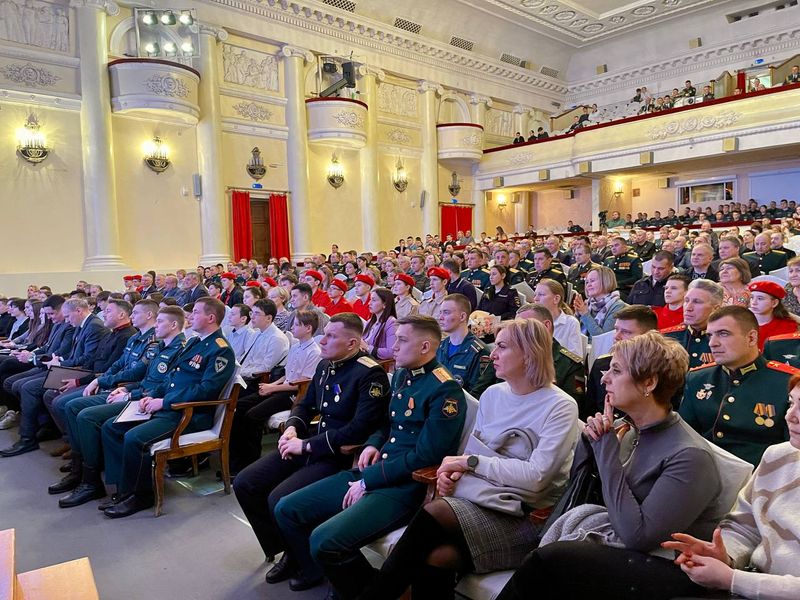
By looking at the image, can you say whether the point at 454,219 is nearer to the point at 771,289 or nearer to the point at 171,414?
the point at 771,289

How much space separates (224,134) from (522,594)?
11.8 meters

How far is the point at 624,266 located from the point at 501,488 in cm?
581

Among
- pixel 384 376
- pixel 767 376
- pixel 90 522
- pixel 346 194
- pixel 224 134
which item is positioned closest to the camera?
pixel 767 376

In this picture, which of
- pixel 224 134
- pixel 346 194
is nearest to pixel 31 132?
pixel 224 134

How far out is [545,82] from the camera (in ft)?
59.4

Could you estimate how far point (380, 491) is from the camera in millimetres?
2068

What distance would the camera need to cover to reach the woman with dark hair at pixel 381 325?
411 cm

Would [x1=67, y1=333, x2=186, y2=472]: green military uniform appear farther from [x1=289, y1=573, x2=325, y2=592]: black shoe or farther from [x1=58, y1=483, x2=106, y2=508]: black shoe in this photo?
[x1=289, y1=573, x2=325, y2=592]: black shoe

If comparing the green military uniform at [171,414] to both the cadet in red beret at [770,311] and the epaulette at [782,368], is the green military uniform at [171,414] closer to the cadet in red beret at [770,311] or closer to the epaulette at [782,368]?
the epaulette at [782,368]

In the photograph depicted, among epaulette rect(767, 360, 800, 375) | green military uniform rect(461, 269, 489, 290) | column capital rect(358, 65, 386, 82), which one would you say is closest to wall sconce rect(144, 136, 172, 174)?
column capital rect(358, 65, 386, 82)

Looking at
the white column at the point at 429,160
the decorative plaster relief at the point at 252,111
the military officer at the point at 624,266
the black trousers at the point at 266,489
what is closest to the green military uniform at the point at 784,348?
the black trousers at the point at 266,489

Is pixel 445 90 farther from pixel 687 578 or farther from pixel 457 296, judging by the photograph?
pixel 687 578

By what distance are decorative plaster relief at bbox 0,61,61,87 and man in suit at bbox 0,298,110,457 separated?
7134 mm

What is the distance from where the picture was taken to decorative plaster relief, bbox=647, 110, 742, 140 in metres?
11.4
